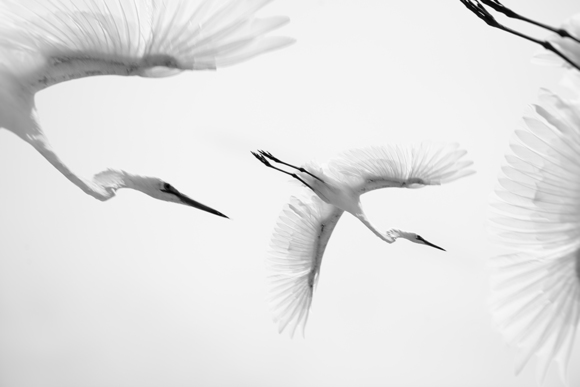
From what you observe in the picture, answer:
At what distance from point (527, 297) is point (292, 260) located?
10.3 feet

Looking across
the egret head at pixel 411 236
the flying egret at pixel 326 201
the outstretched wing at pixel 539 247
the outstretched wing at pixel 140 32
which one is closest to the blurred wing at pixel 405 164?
the flying egret at pixel 326 201

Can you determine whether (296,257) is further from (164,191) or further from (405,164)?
(164,191)

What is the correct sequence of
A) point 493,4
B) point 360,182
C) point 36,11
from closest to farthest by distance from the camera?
point 36,11
point 493,4
point 360,182

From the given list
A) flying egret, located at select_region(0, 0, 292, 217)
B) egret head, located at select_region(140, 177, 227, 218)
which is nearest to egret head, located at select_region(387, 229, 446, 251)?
egret head, located at select_region(140, 177, 227, 218)

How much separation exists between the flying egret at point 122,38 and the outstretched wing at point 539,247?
3.34 ft

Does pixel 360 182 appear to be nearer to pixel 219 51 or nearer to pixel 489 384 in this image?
pixel 219 51

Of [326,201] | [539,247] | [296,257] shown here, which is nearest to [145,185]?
[326,201]

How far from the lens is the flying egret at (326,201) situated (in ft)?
13.9

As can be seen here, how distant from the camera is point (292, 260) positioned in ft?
17.9

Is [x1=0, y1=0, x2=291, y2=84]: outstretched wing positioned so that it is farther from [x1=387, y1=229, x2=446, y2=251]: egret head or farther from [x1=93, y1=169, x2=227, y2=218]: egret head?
[x1=387, y1=229, x2=446, y2=251]: egret head

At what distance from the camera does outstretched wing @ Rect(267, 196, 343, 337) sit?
532 centimetres

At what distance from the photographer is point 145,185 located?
3383 mm

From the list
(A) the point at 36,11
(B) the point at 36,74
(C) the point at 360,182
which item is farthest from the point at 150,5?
(C) the point at 360,182

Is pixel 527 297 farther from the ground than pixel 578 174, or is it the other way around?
pixel 578 174
